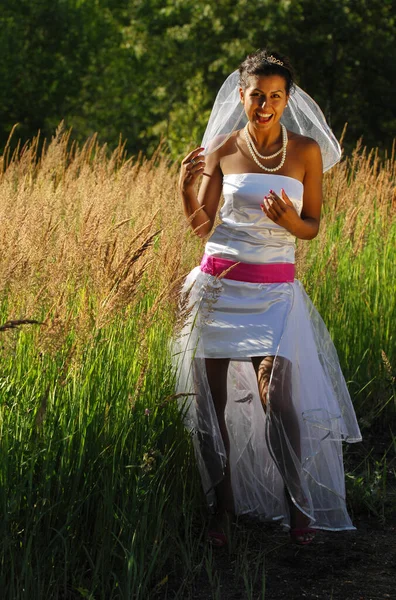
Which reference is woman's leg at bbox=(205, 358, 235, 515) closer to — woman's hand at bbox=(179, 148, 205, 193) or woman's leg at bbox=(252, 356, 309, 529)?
Result: woman's leg at bbox=(252, 356, 309, 529)

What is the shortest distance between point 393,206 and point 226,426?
322cm

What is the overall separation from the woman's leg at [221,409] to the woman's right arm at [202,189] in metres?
0.51

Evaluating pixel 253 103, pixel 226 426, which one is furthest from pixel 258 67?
pixel 226 426

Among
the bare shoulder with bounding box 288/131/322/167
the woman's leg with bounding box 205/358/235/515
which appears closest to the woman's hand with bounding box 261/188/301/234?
the bare shoulder with bounding box 288/131/322/167

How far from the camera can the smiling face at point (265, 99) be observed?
3734 millimetres

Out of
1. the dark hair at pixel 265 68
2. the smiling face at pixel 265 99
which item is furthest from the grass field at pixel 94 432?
the dark hair at pixel 265 68

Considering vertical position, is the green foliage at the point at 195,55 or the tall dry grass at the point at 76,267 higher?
the green foliage at the point at 195,55

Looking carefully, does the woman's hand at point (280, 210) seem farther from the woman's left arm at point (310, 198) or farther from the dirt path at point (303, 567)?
the dirt path at point (303, 567)

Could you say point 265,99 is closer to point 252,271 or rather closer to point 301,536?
point 252,271

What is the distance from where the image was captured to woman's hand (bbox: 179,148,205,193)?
3.80 m

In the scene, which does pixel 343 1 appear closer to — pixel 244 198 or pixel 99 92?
pixel 99 92

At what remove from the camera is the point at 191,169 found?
12.5 feet

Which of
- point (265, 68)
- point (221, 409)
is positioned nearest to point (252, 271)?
point (221, 409)

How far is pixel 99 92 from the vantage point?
29.2 meters
